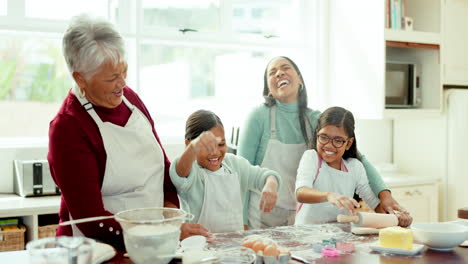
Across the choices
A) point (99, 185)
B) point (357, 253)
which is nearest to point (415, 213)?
point (357, 253)

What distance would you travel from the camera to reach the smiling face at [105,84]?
1.63 m

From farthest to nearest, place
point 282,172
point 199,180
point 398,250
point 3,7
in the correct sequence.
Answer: point 3,7 < point 282,172 < point 199,180 < point 398,250

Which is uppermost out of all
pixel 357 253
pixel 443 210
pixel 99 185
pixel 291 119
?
pixel 291 119

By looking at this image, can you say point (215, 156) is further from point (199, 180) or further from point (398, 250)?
point (398, 250)

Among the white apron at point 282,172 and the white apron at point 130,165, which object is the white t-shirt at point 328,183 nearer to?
the white apron at point 282,172

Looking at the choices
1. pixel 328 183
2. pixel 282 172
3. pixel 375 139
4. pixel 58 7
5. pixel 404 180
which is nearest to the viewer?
pixel 328 183

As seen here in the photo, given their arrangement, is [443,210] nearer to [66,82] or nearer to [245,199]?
[245,199]

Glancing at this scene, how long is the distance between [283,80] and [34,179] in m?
1.49

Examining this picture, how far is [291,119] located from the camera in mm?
2461

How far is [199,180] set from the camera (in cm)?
193

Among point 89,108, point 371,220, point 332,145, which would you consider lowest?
point 371,220

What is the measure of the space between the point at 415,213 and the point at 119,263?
9.59 ft

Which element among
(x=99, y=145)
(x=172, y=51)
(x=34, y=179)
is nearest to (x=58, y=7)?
(x=172, y=51)

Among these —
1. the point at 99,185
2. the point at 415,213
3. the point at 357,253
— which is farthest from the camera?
the point at 415,213
